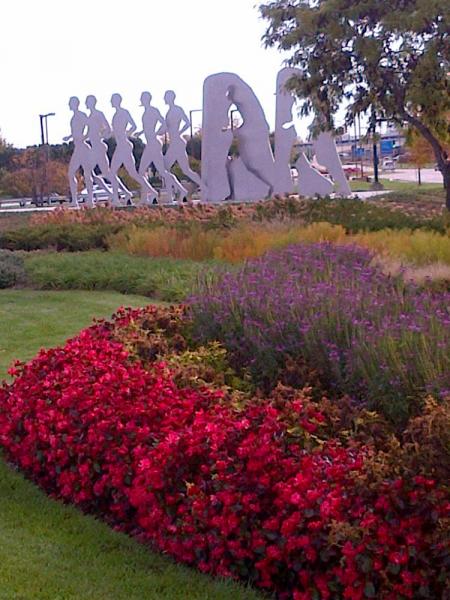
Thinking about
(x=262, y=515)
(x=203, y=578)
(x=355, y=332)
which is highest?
(x=355, y=332)

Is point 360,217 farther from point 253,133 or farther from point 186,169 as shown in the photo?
point 186,169

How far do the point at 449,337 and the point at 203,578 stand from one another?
1.86 metres

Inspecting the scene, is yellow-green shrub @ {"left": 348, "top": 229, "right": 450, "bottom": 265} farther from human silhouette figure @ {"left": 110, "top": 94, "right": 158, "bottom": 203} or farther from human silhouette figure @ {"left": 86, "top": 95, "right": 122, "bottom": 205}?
human silhouette figure @ {"left": 86, "top": 95, "right": 122, "bottom": 205}

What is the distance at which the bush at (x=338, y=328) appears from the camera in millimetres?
4824

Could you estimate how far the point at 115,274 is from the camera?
14.1 m

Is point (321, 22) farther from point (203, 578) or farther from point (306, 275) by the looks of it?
point (203, 578)

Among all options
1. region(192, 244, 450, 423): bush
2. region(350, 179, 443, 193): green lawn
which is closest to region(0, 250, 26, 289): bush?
region(192, 244, 450, 423): bush

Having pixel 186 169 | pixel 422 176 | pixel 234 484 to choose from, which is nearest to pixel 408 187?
pixel 186 169

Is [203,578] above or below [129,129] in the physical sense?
below

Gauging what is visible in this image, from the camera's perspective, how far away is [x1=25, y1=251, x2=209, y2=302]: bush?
42.4ft

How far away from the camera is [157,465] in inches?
172

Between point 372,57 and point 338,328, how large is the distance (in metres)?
15.2

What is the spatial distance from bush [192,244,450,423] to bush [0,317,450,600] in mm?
519

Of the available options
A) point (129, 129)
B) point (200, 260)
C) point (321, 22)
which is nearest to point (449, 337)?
point (200, 260)
